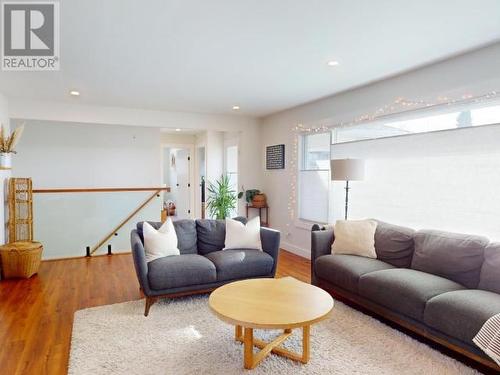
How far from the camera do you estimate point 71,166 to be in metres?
6.45

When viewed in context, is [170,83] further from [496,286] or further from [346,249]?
[496,286]

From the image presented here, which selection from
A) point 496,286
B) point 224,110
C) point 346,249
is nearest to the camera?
point 496,286

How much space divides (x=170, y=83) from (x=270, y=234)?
2164 millimetres

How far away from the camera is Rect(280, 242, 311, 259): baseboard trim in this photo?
5.35m

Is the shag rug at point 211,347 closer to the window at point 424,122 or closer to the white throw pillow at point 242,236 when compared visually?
the white throw pillow at point 242,236

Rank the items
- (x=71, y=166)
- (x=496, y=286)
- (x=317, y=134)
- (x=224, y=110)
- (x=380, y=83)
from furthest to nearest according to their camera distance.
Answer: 1. (x=71, y=166)
2. (x=224, y=110)
3. (x=317, y=134)
4. (x=380, y=83)
5. (x=496, y=286)

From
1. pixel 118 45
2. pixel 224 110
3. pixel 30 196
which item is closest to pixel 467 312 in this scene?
pixel 118 45

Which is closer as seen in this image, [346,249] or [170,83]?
[346,249]

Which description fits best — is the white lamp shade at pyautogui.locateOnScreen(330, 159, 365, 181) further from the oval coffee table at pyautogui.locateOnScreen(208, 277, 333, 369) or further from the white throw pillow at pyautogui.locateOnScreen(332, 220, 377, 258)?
the oval coffee table at pyautogui.locateOnScreen(208, 277, 333, 369)

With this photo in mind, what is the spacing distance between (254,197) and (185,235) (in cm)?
264

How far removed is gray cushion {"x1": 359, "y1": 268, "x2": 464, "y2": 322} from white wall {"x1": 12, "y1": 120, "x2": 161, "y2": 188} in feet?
17.1

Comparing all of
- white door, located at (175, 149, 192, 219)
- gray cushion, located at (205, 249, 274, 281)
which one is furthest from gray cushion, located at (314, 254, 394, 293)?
white door, located at (175, 149, 192, 219)

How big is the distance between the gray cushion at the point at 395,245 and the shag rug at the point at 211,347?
2.16 ft

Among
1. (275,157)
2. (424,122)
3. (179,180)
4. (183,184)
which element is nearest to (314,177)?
(275,157)
